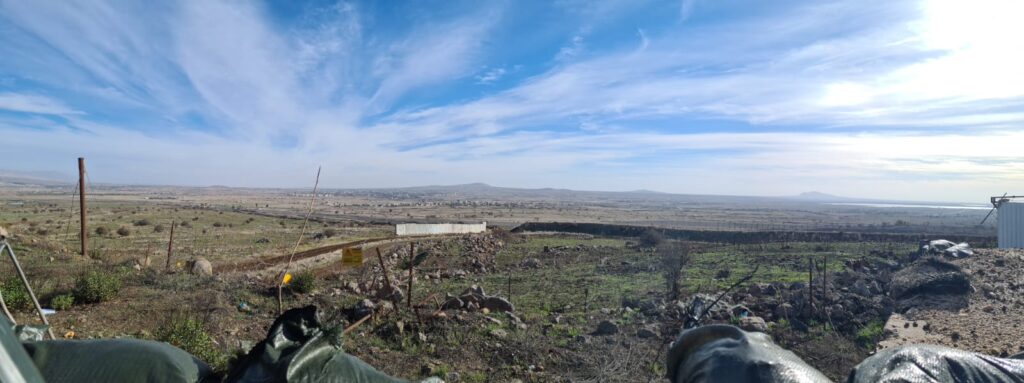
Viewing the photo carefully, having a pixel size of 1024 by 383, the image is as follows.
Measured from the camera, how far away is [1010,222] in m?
20.9

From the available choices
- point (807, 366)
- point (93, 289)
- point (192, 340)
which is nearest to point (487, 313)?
point (192, 340)

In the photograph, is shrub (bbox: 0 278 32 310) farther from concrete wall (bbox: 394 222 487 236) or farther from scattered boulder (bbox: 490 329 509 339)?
concrete wall (bbox: 394 222 487 236)

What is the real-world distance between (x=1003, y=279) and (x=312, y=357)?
58.4 feet

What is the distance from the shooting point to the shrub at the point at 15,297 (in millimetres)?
8617

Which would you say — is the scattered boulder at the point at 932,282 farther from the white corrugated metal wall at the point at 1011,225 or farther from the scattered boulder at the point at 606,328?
the scattered boulder at the point at 606,328

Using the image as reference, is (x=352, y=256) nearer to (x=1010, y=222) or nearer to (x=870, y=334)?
(x=870, y=334)

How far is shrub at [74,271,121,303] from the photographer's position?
973 cm

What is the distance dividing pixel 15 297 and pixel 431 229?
30873 millimetres

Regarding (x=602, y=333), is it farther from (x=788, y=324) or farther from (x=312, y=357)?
(x=312, y=357)

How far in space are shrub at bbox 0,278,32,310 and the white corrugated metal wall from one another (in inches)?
1099

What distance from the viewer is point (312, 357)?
3.95m

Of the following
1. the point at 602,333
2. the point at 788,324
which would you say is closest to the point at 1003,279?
the point at 788,324

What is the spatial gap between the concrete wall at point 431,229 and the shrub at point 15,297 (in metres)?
27.8

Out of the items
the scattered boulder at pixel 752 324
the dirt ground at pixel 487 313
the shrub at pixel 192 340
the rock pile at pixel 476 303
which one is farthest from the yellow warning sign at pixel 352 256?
the scattered boulder at pixel 752 324
